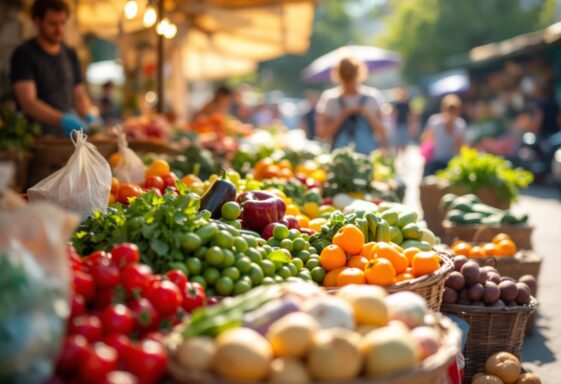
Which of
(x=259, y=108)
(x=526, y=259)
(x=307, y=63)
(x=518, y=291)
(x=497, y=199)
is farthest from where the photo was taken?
(x=307, y=63)

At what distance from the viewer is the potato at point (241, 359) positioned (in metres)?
2.31

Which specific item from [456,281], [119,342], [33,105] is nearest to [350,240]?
[456,281]

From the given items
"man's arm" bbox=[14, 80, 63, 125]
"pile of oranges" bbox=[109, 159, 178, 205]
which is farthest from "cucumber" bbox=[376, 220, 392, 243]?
"man's arm" bbox=[14, 80, 63, 125]

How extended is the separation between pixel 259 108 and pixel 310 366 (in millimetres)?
21119

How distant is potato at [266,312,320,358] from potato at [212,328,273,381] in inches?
2.4

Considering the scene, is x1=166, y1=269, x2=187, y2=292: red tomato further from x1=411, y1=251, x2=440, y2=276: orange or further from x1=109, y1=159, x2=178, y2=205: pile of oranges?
x1=411, y1=251, x2=440, y2=276: orange

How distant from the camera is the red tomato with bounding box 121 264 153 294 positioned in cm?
277

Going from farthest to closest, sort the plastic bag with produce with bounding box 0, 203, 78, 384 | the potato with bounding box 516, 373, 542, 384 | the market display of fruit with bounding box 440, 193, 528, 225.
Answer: the market display of fruit with bounding box 440, 193, 528, 225
the potato with bounding box 516, 373, 542, 384
the plastic bag with produce with bounding box 0, 203, 78, 384

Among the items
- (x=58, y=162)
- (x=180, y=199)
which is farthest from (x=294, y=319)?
(x=58, y=162)

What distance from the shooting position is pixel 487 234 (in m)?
6.79

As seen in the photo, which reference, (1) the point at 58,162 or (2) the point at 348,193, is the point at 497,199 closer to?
(2) the point at 348,193

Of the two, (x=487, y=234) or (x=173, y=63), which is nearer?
(x=487, y=234)

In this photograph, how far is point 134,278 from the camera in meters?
2.78

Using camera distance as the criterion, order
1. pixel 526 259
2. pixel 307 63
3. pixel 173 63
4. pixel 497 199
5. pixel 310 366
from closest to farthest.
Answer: pixel 310 366 → pixel 526 259 → pixel 497 199 → pixel 173 63 → pixel 307 63
